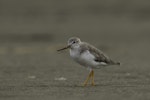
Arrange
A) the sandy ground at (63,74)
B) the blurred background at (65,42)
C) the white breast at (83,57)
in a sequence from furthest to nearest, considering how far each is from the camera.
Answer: the white breast at (83,57) < the blurred background at (65,42) < the sandy ground at (63,74)

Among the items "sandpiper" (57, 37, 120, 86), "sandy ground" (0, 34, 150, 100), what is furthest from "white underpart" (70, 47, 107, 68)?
"sandy ground" (0, 34, 150, 100)

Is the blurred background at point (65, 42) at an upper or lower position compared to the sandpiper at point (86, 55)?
upper

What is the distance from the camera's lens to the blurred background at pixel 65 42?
1267 centimetres

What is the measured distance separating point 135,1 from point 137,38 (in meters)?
6.48

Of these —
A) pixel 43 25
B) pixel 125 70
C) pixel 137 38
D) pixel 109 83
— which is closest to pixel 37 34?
pixel 43 25

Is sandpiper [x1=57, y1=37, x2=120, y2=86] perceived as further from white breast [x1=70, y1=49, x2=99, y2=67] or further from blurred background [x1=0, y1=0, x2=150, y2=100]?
blurred background [x1=0, y1=0, x2=150, y2=100]

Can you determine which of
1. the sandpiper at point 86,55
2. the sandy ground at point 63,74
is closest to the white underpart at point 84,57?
the sandpiper at point 86,55

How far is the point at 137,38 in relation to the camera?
2509cm

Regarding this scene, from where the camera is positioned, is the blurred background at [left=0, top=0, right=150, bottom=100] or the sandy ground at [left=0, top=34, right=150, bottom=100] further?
the blurred background at [left=0, top=0, right=150, bottom=100]

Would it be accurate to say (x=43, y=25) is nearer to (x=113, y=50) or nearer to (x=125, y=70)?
(x=113, y=50)

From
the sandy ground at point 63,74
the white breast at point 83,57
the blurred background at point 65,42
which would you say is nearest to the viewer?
the sandy ground at point 63,74

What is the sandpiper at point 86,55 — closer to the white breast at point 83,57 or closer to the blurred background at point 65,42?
the white breast at point 83,57

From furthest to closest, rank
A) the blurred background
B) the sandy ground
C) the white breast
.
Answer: the white breast
the blurred background
the sandy ground

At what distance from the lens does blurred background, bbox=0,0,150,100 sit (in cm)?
1267
